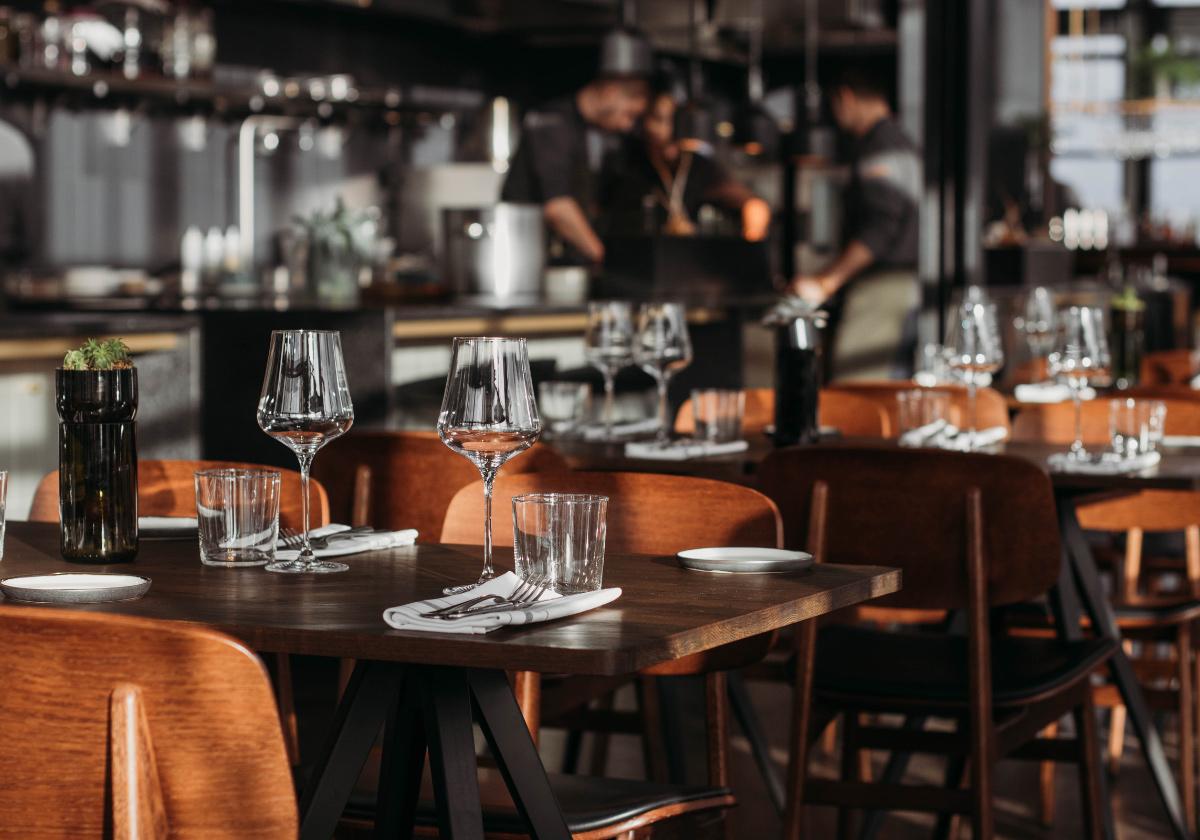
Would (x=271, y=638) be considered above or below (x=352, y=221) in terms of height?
below

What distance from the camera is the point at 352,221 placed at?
5715 millimetres

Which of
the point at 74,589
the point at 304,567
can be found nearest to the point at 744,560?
the point at 304,567

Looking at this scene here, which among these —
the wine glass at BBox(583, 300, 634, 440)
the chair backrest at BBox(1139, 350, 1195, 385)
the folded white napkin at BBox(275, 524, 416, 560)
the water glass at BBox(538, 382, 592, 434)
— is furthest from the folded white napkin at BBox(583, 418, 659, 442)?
the chair backrest at BBox(1139, 350, 1195, 385)

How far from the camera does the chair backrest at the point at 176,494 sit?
2506 mm

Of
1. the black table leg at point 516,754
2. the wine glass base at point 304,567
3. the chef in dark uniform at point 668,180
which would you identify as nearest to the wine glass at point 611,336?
the wine glass base at point 304,567

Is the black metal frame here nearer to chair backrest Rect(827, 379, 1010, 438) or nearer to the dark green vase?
the dark green vase

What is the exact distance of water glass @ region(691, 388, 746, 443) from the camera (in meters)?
3.59

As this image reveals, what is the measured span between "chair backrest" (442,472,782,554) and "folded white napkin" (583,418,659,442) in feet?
4.10

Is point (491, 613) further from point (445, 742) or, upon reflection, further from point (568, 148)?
point (568, 148)

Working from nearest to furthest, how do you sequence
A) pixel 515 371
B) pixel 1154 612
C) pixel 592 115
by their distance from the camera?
pixel 515 371, pixel 1154 612, pixel 592 115

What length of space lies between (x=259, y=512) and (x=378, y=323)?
8.55 ft

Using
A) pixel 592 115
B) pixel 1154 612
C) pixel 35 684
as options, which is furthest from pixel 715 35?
pixel 35 684

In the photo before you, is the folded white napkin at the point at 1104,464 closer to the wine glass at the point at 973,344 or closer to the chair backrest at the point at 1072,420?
the wine glass at the point at 973,344

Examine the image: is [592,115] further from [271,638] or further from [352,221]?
[271,638]
